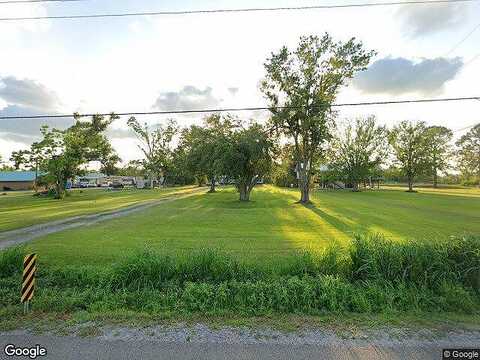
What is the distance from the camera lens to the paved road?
11.6ft

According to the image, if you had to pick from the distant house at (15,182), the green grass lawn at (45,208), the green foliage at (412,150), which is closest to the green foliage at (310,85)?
the green grass lawn at (45,208)

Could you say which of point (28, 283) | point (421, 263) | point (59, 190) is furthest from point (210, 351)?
point (59, 190)

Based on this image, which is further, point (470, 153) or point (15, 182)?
point (15, 182)

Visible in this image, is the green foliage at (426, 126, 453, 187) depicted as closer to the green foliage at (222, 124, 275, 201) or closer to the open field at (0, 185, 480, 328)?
the green foliage at (222, 124, 275, 201)

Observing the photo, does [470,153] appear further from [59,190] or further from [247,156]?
[59,190]

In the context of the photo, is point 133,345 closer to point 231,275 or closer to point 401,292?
point 231,275

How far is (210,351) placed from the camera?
362 centimetres

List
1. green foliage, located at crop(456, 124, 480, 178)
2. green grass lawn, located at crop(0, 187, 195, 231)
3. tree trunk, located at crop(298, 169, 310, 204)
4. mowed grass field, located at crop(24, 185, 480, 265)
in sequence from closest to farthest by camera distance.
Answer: mowed grass field, located at crop(24, 185, 480, 265)
green grass lawn, located at crop(0, 187, 195, 231)
tree trunk, located at crop(298, 169, 310, 204)
green foliage, located at crop(456, 124, 480, 178)

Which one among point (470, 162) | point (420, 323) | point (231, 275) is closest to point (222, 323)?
point (231, 275)

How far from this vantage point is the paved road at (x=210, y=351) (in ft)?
11.6

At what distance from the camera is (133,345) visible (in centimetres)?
377

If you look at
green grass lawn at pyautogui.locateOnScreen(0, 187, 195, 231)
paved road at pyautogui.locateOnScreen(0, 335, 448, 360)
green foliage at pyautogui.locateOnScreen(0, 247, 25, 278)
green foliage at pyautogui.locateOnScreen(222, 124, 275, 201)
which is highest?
green foliage at pyautogui.locateOnScreen(222, 124, 275, 201)

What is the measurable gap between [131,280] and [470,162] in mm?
67965

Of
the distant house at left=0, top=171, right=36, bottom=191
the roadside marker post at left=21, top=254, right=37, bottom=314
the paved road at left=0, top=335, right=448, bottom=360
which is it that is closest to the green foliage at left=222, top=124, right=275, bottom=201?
the roadside marker post at left=21, top=254, right=37, bottom=314
